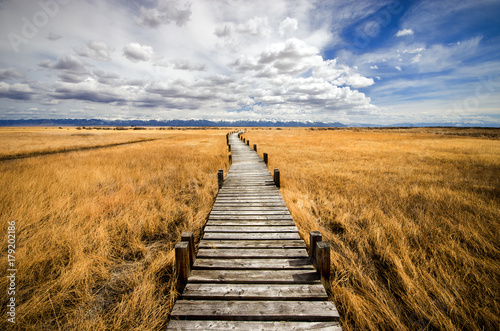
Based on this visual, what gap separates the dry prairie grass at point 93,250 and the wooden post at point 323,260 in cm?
225

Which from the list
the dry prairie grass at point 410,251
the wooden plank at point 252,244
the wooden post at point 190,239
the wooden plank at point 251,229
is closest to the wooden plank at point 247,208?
the dry prairie grass at point 410,251

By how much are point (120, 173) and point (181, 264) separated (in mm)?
9277

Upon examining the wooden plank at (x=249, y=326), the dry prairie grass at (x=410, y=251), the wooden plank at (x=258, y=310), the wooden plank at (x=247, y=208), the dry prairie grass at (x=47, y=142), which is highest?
the dry prairie grass at (x=47, y=142)

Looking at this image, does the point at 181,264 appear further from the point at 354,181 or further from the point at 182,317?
the point at 354,181

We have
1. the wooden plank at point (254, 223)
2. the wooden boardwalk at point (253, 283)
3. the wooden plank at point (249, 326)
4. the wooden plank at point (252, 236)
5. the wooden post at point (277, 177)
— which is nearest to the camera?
the wooden plank at point (249, 326)

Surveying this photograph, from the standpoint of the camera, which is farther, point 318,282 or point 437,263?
point 437,263

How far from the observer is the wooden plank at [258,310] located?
240 centimetres

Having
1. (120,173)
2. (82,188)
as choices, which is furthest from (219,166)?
(82,188)

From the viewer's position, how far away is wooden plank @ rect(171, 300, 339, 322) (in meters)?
2.40

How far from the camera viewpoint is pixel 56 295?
281 centimetres

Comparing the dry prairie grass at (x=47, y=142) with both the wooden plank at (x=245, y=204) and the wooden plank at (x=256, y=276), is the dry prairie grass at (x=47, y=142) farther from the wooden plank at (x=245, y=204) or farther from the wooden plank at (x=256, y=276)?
the wooden plank at (x=256, y=276)

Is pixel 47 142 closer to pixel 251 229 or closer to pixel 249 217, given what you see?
pixel 249 217

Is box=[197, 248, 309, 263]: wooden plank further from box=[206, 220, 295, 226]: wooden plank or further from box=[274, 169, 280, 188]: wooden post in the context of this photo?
box=[274, 169, 280, 188]: wooden post

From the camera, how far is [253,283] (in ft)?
9.67
